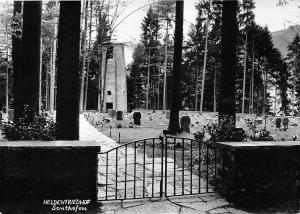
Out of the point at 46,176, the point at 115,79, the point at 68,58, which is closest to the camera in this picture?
the point at 46,176

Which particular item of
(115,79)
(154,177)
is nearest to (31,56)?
(154,177)

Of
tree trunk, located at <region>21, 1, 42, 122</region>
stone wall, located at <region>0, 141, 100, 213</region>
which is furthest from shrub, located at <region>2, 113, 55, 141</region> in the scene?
stone wall, located at <region>0, 141, 100, 213</region>

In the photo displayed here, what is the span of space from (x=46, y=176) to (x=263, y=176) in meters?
3.31

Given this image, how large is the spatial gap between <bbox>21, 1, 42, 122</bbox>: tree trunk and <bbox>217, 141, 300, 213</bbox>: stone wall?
519 centimetres

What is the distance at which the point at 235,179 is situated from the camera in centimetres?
531

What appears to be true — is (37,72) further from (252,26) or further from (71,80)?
(252,26)

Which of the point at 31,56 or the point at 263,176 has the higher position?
the point at 31,56

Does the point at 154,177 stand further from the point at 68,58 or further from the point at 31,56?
the point at 31,56

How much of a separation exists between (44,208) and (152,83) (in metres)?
56.3

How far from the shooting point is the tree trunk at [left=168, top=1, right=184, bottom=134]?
46.6ft

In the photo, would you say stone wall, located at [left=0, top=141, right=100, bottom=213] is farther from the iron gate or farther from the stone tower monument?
the stone tower monument

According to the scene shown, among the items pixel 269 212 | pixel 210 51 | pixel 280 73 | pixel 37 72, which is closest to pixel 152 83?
pixel 210 51

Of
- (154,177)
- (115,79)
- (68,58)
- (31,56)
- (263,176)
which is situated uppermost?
(115,79)

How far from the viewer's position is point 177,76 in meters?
14.4
